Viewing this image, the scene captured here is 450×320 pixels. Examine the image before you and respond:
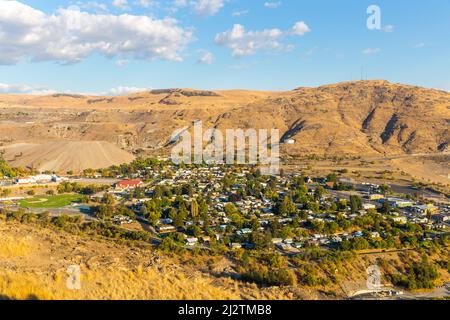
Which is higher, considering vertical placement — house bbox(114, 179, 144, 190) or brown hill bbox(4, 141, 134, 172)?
brown hill bbox(4, 141, 134, 172)

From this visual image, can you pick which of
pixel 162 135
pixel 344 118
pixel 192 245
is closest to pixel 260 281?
pixel 192 245

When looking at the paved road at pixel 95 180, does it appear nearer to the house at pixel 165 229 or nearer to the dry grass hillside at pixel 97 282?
the house at pixel 165 229

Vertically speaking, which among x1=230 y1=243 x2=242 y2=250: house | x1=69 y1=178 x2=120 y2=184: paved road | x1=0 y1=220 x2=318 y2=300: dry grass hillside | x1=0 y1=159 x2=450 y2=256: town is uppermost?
x1=0 y1=220 x2=318 y2=300: dry grass hillside

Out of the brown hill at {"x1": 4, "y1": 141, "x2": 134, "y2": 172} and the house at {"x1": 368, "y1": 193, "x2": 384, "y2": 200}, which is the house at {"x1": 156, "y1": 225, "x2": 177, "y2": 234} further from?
the brown hill at {"x1": 4, "y1": 141, "x2": 134, "y2": 172}

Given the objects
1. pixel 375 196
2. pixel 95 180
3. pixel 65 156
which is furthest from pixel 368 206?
pixel 65 156

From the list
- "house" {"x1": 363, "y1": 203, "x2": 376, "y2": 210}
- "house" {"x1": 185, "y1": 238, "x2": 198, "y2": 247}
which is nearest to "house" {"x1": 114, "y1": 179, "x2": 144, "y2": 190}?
"house" {"x1": 185, "y1": 238, "x2": 198, "y2": 247}

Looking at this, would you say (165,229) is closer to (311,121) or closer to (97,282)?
(97,282)

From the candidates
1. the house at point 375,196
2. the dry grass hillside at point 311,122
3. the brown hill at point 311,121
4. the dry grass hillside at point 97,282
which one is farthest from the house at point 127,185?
the brown hill at point 311,121

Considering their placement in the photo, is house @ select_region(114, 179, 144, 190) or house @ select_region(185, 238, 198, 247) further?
house @ select_region(114, 179, 144, 190)
